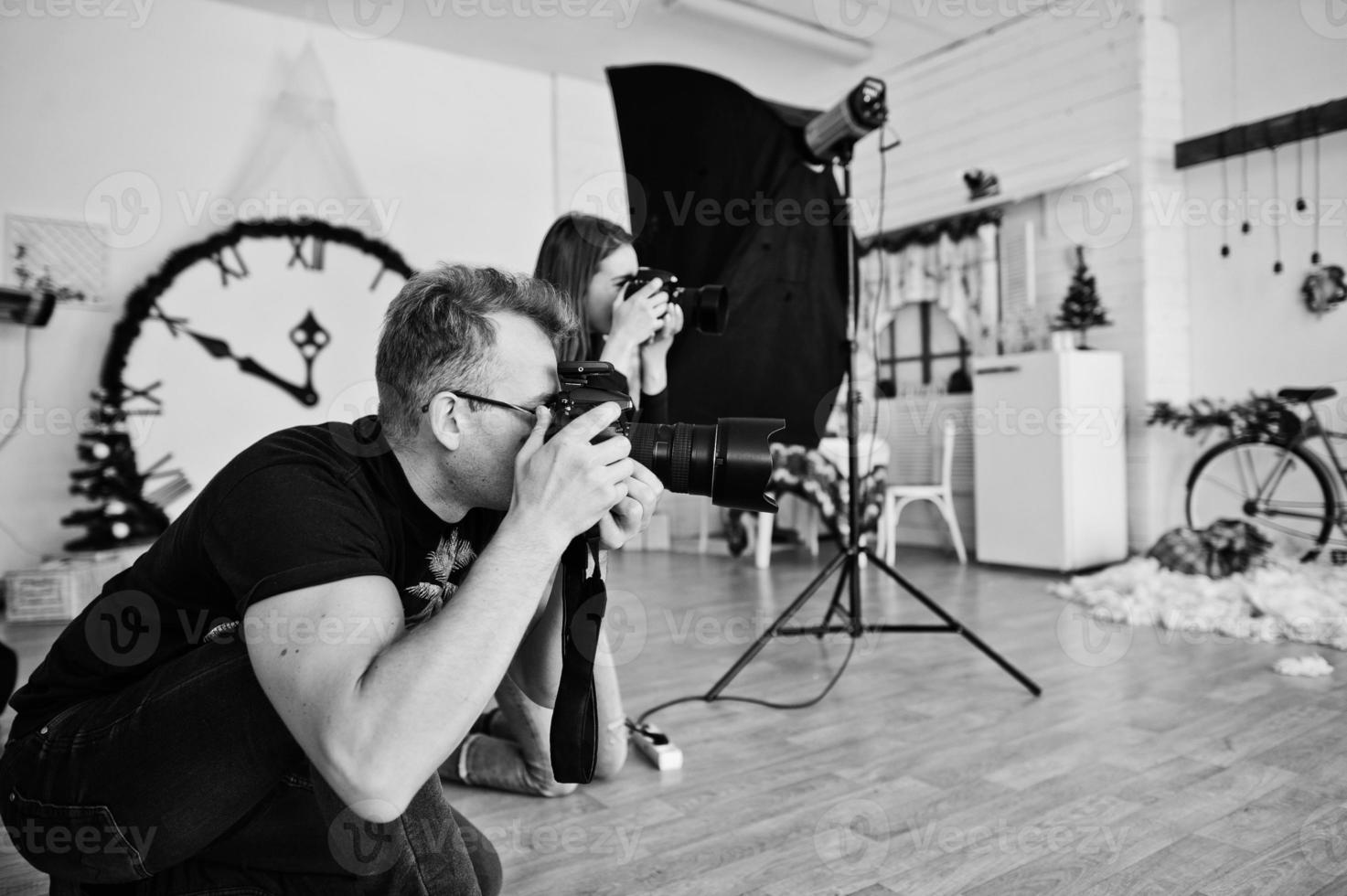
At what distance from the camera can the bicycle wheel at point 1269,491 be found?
11.3 feet

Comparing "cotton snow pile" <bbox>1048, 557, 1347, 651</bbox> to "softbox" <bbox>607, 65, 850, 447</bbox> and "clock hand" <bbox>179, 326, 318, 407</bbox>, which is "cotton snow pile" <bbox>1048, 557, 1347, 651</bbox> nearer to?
"softbox" <bbox>607, 65, 850, 447</bbox>

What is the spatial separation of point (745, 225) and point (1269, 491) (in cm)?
277

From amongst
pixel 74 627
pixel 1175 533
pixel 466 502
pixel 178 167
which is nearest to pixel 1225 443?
pixel 1175 533

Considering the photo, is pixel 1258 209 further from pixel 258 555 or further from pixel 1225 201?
pixel 258 555

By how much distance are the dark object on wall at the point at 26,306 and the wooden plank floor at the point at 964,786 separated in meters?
2.70

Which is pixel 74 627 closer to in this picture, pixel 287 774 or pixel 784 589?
pixel 287 774

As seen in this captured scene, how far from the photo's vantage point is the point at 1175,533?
345 cm

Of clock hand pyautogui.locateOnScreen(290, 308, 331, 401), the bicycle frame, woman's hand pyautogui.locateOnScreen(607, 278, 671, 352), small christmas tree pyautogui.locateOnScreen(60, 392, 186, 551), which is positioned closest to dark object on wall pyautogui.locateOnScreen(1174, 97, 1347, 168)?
the bicycle frame

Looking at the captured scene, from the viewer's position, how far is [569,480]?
32.1 inches

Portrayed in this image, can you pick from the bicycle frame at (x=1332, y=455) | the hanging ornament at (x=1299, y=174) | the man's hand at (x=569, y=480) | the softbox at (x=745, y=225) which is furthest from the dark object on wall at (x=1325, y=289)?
the man's hand at (x=569, y=480)

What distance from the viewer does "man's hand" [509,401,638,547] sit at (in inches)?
31.9

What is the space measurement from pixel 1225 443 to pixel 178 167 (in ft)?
15.0

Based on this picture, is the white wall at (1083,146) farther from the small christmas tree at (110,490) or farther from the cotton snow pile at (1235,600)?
the small christmas tree at (110,490)

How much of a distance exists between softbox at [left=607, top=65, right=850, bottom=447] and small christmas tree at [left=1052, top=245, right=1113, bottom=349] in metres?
2.13
